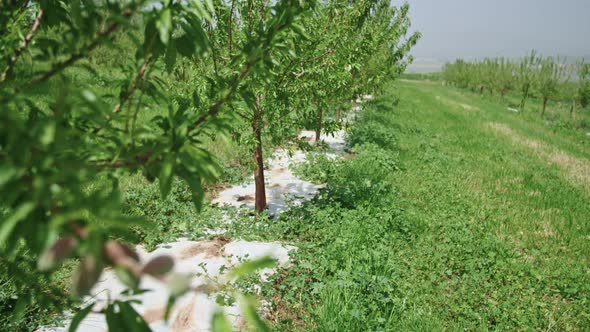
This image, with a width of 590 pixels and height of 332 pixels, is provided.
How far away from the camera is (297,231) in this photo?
15.8ft

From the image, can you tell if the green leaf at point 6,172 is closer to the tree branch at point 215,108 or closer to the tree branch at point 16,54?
the tree branch at point 215,108

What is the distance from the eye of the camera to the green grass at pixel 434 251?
3475mm

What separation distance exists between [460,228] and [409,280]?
5.79 feet

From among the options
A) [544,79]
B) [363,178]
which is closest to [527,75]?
[544,79]

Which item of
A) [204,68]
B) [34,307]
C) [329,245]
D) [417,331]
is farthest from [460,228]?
[34,307]

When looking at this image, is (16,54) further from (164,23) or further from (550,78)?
(550,78)

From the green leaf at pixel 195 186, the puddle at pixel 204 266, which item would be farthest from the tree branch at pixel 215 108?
the puddle at pixel 204 266

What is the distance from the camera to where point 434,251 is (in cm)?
466

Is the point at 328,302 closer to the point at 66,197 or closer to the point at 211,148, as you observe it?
the point at 66,197

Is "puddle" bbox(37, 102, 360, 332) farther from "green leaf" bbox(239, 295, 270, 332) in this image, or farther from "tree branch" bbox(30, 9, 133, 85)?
"tree branch" bbox(30, 9, 133, 85)

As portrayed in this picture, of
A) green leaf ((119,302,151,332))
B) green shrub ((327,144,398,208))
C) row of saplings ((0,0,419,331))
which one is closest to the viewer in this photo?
row of saplings ((0,0,419,331))

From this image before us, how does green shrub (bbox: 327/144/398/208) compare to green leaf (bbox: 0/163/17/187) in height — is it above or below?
below

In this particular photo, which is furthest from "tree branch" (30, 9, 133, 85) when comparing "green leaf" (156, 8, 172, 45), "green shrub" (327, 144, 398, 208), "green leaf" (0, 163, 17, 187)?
"green shrub" (327, 144, 398, 208)

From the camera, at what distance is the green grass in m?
3.47
